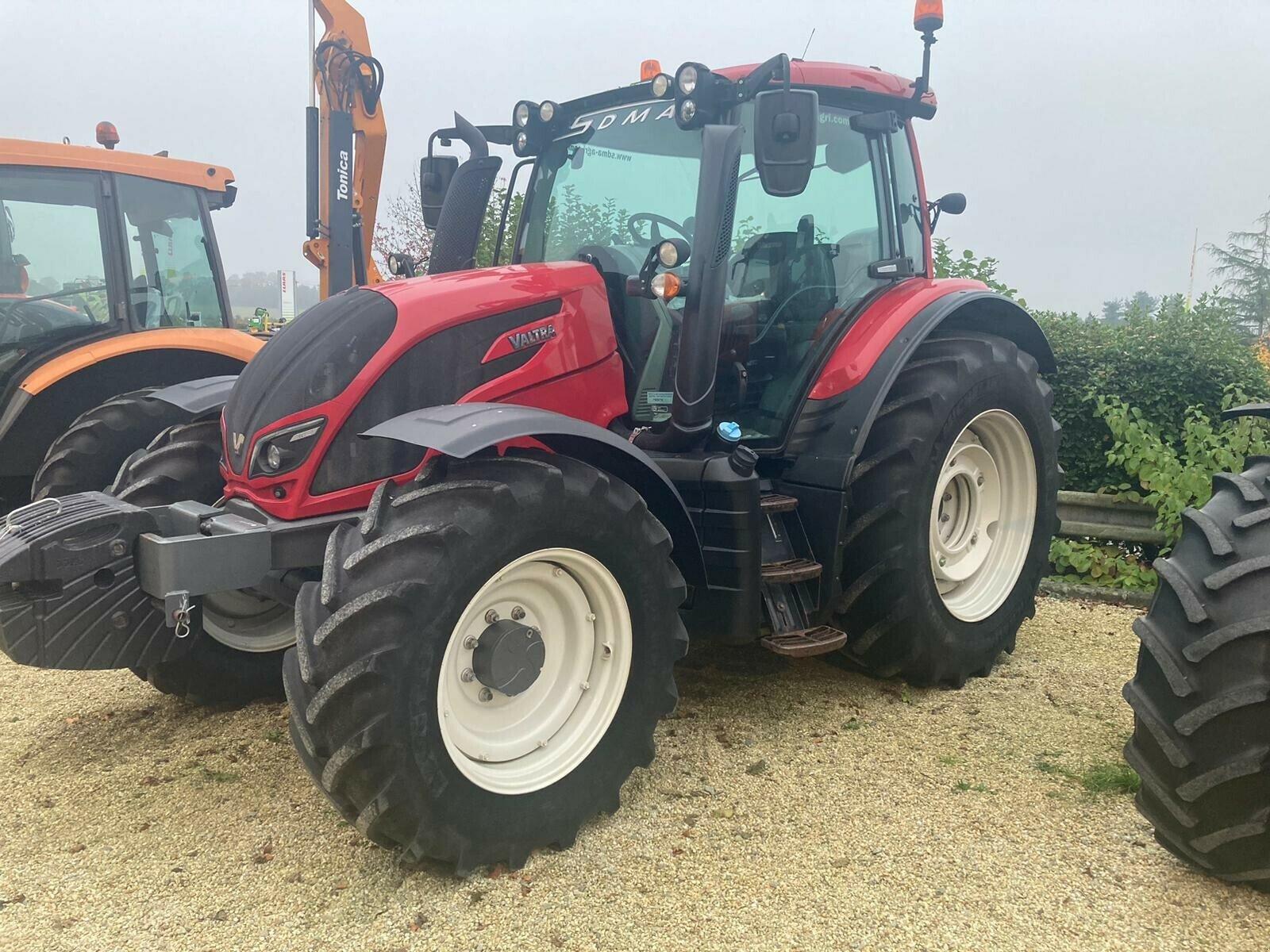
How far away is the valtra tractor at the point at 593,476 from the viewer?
2449mm

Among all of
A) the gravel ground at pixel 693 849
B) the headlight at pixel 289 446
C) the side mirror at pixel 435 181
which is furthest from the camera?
the side mirror at pixel 435 181

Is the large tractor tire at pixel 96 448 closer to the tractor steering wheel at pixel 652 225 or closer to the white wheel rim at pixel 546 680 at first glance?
the tractor steering wheel at pixel 652 225

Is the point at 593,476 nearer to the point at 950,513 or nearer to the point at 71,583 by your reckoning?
the point at 71,583

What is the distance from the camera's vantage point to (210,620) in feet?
11.5

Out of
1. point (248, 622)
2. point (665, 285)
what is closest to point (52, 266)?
point (248, 622)

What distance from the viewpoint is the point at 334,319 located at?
9.66 feet

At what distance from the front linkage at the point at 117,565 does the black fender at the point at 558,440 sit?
17.4 inches

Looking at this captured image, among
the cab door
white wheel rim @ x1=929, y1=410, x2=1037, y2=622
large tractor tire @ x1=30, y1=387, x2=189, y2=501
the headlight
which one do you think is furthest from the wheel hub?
the cab door

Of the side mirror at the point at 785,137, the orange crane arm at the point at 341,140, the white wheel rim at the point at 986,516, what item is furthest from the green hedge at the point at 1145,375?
the orange crane arm at the point at 341,140

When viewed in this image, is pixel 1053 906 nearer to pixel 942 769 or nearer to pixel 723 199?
pixel 942 769

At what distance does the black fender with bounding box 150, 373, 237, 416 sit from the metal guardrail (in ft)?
14.2

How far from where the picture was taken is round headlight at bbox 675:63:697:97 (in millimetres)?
3281

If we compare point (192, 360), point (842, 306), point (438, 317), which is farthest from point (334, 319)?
point (192, 360)

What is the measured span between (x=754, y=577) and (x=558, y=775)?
93 cm
